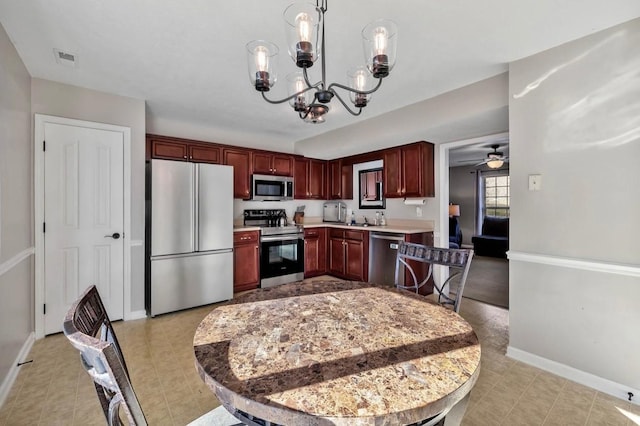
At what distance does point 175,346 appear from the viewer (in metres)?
2.54

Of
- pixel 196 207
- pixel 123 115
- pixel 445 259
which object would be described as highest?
pixel 123 115

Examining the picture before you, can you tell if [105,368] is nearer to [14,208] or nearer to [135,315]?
[14,208]

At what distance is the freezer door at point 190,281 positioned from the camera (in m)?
3.21

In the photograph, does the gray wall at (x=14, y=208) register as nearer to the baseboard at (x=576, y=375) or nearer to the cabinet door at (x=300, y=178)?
the cabinet door at (x=300, y=178)

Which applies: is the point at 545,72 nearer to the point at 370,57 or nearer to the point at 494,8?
the point at 494,8

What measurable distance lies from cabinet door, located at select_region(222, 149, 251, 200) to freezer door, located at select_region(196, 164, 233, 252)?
54 cm

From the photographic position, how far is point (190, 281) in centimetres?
340

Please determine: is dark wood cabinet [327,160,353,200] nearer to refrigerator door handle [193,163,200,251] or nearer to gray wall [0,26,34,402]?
refrigerator door handle [193,163,200,251]

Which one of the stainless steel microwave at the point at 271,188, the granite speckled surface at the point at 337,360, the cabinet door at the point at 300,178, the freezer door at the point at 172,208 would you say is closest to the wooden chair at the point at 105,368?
the granite speckled surface at the point at 337,360

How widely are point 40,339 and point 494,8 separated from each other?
14.8 feet

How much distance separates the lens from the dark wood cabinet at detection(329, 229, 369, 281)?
423cm

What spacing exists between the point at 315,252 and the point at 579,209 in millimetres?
3416

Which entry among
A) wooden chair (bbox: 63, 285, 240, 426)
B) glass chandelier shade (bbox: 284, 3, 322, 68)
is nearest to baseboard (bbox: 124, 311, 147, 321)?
wooden chair (bbox: 63, 285, 240, 426)

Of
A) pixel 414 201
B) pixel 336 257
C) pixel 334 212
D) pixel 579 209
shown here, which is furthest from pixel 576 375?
pixel 334 212
